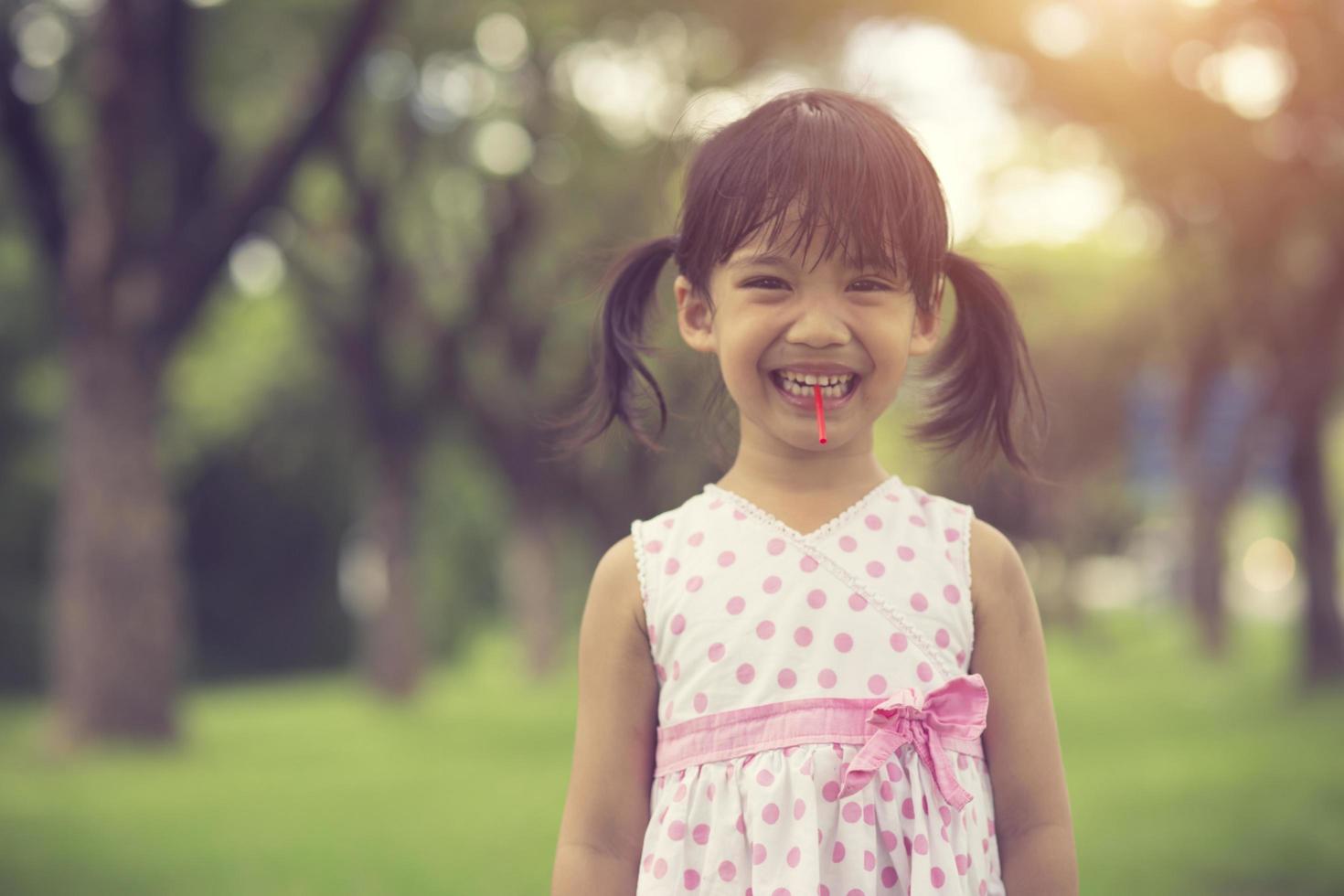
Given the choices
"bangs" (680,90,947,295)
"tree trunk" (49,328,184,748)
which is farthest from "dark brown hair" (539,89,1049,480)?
"tree trunk" (49,328,184,748)

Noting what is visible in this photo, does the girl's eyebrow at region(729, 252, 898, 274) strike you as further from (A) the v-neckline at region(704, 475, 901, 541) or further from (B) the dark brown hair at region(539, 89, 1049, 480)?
(A) the v-neckline at region(704, 475, 901, 541)

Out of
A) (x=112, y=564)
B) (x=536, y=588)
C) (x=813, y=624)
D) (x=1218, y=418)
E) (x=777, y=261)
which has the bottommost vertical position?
(x=813, y=624)

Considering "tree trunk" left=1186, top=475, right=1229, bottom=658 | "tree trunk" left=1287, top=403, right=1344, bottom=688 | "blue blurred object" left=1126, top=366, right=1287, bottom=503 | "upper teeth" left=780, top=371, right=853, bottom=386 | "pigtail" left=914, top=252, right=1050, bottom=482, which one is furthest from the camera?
"tree trunk" left=1186, top=475, right=1229, bottom=658

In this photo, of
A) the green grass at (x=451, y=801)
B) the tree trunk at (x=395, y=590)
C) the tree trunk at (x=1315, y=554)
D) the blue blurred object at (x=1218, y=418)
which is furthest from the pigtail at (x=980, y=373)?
the tree trunk at (x=395, y=590)

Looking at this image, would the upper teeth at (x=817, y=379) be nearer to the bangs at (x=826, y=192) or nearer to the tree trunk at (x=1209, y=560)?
the bangs at (x=826, y=192)

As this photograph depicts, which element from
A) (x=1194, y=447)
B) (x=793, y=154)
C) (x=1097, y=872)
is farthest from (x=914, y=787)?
(x=1194, y=447)

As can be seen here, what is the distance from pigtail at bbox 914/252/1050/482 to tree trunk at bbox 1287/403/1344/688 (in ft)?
41.9

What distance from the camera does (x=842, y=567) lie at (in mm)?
2137

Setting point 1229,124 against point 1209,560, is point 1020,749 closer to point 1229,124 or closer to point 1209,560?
point 1229,124

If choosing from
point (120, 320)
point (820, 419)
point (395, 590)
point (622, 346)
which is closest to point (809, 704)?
point (820, 419)

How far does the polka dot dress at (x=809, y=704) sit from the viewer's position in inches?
79.4

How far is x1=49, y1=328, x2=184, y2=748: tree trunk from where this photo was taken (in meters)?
10.7

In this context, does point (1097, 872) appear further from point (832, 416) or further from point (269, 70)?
point (269, 70)

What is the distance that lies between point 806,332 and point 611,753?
2.19 feet
